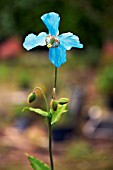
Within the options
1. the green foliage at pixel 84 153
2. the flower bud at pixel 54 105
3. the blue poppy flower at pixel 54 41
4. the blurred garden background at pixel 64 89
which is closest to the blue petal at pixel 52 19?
the blue poppy flower at pixel 54 41

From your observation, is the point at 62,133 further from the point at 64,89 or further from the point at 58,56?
the point at 58,56

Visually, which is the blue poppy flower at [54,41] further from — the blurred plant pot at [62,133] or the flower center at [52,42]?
the blurred plant pot at [62,133]

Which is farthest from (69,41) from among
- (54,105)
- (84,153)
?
(84,153)

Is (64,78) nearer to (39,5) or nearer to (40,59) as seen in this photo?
(40,59)

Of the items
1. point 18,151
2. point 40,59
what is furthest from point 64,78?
point 18,151

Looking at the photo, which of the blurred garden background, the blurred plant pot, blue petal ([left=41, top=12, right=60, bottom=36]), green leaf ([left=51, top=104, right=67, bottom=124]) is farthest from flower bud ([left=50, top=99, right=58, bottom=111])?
the blurred plant pot

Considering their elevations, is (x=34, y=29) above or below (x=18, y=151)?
above

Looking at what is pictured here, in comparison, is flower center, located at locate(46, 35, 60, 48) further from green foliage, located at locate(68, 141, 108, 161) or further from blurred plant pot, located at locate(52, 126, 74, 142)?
blurred plant pot, located at locate(52, 126, 74, 142)
